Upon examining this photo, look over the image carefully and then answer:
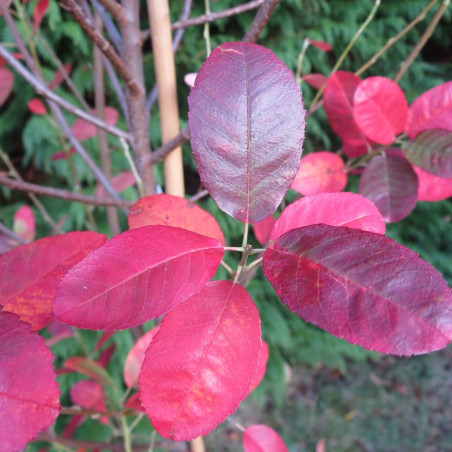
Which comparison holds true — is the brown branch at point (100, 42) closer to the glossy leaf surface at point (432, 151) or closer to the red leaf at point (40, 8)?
the glossy leaf surface at point (432, 151)

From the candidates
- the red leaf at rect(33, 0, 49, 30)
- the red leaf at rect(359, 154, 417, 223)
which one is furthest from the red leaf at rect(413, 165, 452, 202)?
the red leaf at rect(33, 0, 49, 30)

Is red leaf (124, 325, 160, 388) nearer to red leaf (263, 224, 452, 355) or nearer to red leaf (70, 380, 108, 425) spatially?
red leaf (70, 380, 108, 425)

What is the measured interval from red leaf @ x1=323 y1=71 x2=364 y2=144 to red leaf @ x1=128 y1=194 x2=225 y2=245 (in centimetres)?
32

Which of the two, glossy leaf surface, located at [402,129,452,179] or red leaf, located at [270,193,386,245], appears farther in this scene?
glossy leaf surface, located at [402,129,452,179]

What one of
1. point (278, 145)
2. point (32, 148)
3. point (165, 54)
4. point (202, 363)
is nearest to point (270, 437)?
point (202, 363)

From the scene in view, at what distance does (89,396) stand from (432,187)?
0.81 metres

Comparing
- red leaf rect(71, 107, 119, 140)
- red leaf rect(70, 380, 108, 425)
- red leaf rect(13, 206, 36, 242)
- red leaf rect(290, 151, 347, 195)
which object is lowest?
red leaf rect(70, 380, 108, 425)

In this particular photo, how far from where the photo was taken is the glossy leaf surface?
19.1 inches

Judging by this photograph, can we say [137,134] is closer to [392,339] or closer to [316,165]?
[316,165]

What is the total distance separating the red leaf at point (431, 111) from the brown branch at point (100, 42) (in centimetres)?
39

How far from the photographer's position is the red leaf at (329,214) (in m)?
0.34

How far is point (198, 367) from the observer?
0.94 ft

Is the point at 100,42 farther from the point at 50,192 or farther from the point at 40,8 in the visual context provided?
the point at 40,8

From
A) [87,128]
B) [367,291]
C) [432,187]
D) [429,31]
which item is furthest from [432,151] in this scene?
[87,128]
